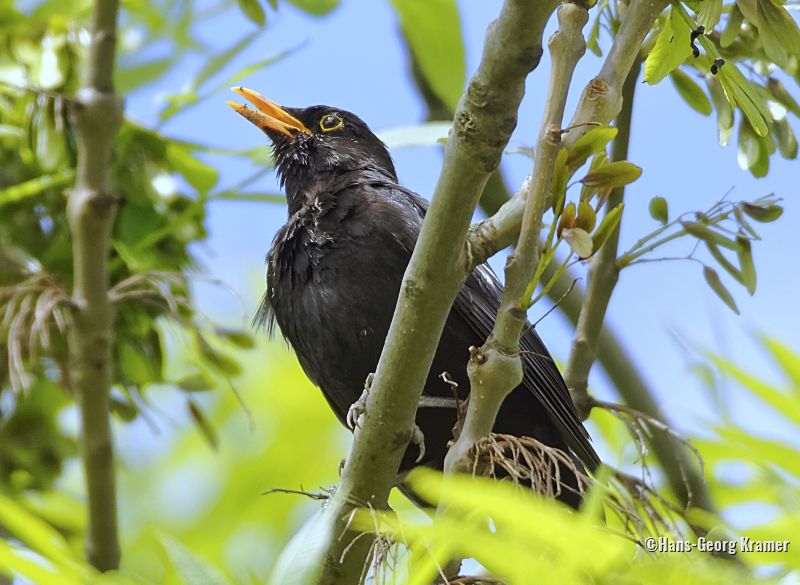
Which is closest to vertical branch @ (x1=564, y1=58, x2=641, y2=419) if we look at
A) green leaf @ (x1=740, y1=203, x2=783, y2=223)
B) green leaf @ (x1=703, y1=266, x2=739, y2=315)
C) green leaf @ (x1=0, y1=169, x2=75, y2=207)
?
green leaf @ (x1=703, y1=266, x2=739, y2=315)

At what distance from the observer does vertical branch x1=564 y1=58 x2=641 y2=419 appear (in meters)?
3.37

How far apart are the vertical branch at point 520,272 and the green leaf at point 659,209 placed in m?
0.84

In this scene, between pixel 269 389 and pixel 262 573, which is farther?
pixel 269 389

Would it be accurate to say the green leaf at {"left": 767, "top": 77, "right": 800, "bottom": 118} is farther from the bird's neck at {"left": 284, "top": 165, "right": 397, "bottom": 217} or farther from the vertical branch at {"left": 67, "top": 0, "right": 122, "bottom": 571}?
the vertical branch at {"left": 67, "top": 0, "right": 122, "bottom": 571}

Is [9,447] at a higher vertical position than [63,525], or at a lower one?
higher

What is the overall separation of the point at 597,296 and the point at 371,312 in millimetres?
786

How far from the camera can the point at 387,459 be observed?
8.65ft

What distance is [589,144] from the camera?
223cm

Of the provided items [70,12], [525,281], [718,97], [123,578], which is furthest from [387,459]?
[70,12]

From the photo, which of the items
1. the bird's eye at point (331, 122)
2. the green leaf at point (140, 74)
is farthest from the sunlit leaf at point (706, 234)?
the bird's eye at point (331, 122)

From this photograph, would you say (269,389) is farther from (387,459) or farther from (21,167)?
(387,459)

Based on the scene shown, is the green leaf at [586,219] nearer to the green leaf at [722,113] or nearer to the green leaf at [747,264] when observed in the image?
the green leaf at [722,113]

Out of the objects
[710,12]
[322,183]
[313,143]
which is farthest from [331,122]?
[710,12]

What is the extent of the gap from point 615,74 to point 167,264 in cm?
194
